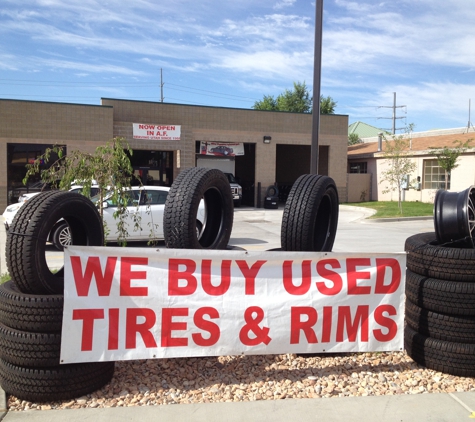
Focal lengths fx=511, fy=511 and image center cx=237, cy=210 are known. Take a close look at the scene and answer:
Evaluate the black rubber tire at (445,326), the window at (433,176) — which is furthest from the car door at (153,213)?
the window at (433,176)

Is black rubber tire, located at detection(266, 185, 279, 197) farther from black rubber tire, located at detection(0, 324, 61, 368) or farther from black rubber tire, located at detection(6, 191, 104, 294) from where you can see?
black rubber tire, located at detection(0, 324, 61, 368)

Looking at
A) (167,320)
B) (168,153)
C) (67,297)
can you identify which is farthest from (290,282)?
(168,153)

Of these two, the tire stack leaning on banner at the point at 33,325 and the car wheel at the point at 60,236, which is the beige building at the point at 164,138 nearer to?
the car wheel at the point at 60,236

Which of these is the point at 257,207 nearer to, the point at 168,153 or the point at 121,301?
the point at 168,153

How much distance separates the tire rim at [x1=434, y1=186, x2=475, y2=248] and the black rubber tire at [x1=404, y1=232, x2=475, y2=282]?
0.15 meters

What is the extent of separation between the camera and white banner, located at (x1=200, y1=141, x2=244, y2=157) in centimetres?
2642

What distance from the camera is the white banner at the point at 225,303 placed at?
3.92m

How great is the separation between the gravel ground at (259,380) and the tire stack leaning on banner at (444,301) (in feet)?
0.53

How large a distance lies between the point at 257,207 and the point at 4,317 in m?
23.5

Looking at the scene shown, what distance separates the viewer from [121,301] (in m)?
3.99

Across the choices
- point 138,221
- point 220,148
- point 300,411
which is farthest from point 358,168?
point 300,411

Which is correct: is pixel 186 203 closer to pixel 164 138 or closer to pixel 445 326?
pixel 445 326

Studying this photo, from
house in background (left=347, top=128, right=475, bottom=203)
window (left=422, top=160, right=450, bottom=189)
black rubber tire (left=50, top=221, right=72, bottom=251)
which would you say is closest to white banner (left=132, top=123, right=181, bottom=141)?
house in background (left=347, top=128, right=475, bottom=203)

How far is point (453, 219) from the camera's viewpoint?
184 inches
